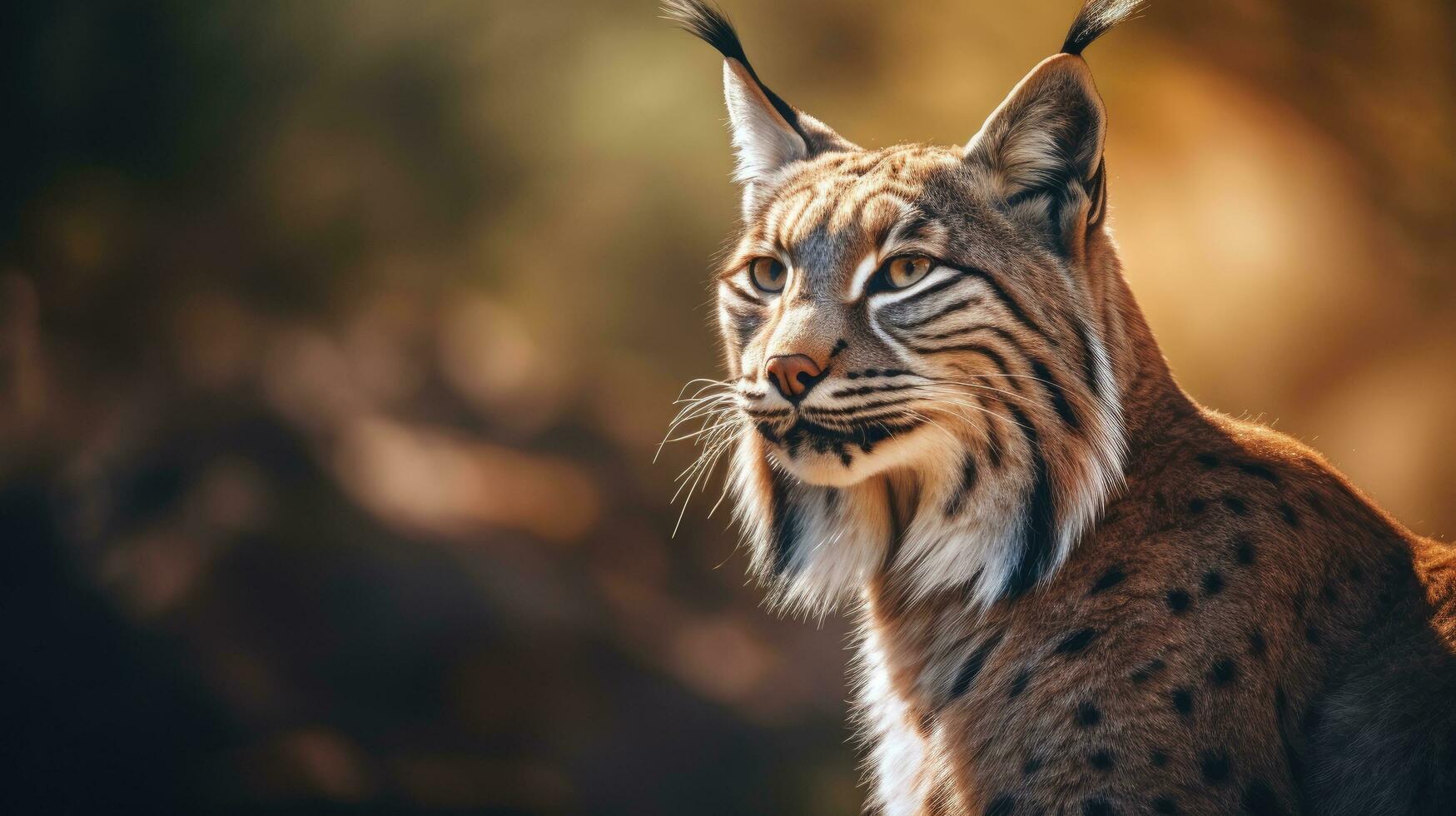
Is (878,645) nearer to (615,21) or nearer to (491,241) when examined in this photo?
(491,241)

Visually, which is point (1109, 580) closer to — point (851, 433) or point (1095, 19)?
point (851, 433)

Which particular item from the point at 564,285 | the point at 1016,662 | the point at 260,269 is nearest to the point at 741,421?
the point at 1016,662

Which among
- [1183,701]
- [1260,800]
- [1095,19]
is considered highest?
[1095,19]

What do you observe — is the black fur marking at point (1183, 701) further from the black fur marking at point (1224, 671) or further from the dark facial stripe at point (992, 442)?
the dark facial stripe at point (992, 442)

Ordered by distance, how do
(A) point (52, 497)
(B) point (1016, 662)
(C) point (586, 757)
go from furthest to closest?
(C) point (586, 757) → (A) point (52, 497) → (B) point (1016, 662)

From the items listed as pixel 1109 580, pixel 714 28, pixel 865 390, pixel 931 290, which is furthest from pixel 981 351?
pixel 714 28

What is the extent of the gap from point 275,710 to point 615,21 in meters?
3.36

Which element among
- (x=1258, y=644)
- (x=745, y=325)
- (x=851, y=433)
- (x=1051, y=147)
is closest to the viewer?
(x=1258, y=644)

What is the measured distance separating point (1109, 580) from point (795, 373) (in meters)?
0.74

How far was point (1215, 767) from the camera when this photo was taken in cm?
187

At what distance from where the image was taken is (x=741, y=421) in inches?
95.3

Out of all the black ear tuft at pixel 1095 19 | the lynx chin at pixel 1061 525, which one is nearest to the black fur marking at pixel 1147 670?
the lynx chin at pixel 1061 525

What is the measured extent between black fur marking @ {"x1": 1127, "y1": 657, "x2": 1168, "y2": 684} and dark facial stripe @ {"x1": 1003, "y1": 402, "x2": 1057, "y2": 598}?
0.91ft

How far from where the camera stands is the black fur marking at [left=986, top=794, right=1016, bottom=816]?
1944 mm
